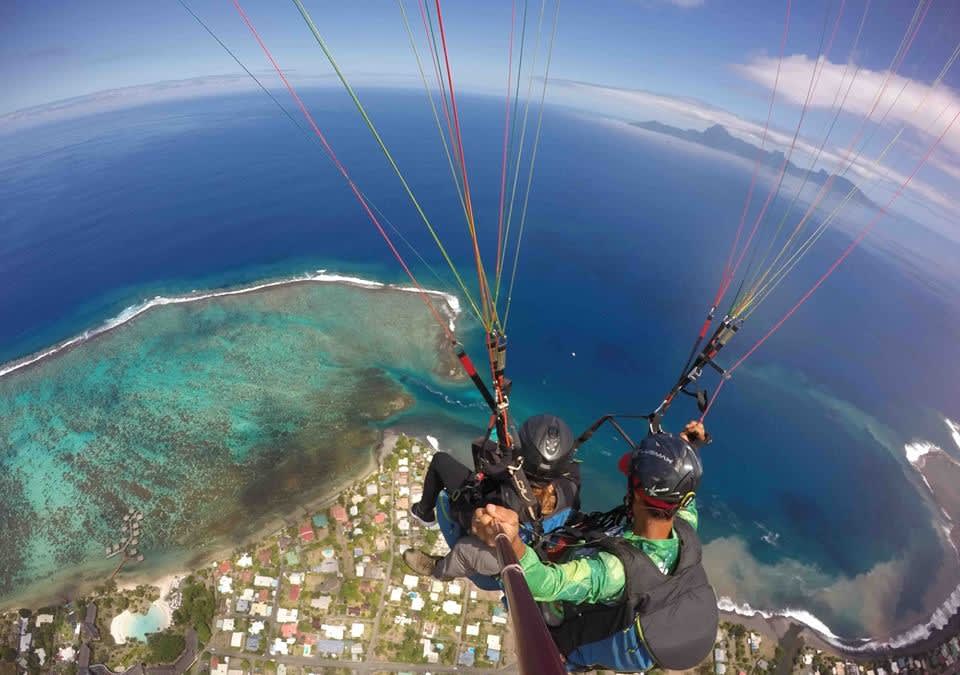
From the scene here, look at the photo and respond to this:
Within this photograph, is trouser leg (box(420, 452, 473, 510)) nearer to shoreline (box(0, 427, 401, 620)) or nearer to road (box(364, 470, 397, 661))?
road (box(364, 470, 397, 661))

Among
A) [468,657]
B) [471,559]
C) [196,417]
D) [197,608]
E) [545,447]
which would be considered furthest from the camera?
[196,417]

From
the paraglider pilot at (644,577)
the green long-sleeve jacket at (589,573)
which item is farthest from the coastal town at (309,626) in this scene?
the green long-sleeve jacket at (589,573)

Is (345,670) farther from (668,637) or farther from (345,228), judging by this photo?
(345,228)

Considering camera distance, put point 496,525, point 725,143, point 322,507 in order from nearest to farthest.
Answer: point 496,525, point 322,507, point 725,143

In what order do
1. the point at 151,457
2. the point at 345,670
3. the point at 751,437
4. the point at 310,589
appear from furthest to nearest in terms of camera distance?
the point at 751,437 < the point at 151,457 < the point at 310,589 < the point at 345,670

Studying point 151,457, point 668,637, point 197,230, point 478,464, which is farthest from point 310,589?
point 197,230

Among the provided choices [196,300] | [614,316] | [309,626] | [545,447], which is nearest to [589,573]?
[545,447]

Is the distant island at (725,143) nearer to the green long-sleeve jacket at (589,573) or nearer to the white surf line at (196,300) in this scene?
the white surf line at (196,300)

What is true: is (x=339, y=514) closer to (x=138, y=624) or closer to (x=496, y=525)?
(x=138, y=624)
